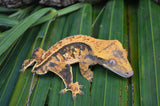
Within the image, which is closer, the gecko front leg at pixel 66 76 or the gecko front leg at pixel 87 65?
the gecko front leg at pixel 66 76

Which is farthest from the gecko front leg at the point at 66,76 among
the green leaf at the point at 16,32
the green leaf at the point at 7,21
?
the green leaf at the point at 7,21

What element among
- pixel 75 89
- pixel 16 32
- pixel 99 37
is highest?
pixel 16 32

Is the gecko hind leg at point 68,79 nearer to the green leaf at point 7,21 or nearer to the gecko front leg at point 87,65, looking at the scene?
the gecko front leg at point 87,65

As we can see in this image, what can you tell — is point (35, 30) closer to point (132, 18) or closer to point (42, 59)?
point (42, 59)

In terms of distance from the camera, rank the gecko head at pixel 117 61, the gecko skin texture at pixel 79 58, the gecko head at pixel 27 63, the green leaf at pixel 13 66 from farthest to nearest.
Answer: the gecko head at pixel 27 63 → the green leaf at pixel 13 66 → the gecko skin texture at pixel 79 58 → the gecko head at pixel 117 61

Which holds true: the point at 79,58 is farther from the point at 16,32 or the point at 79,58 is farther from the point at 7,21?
the point at 7,21

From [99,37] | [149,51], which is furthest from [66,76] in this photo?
[149,51]

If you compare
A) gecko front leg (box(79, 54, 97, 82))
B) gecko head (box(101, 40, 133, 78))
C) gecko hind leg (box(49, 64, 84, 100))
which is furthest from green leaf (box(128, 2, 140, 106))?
gecko hind leg (box(49, 64, 84, 100))
